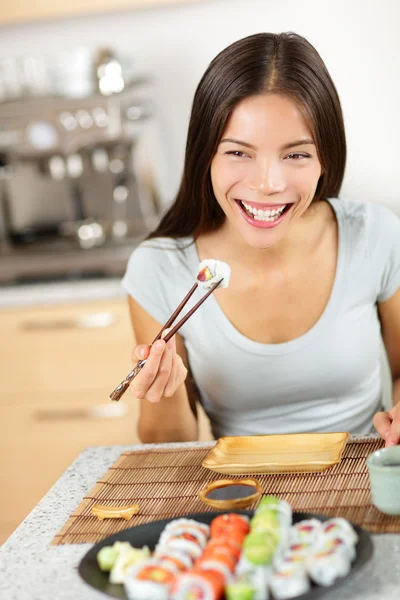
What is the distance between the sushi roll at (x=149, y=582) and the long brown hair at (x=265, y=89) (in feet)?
2.49

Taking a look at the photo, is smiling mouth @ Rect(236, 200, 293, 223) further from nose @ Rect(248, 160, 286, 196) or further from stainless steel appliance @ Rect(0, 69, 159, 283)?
stainless steel appliance @ Rect(0, 69, 159, 283)

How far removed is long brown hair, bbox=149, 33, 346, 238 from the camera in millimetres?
1361

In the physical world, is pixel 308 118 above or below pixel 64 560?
above

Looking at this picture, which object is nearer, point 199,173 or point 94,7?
point 199,173

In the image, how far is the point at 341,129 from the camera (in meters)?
1.44

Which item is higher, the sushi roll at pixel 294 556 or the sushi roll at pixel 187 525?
the sushi roll at pixel 294 556

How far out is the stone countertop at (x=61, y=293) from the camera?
252 centimetres

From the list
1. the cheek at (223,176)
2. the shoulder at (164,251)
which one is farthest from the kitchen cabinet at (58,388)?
the cheek at (223,176)

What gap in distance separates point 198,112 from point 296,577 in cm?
83

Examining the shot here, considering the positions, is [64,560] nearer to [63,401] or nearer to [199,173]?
[199,173]

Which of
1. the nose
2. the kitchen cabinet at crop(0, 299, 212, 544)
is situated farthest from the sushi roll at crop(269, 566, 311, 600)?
the kitchen cabinet at crop(0, 299, 212, 544)

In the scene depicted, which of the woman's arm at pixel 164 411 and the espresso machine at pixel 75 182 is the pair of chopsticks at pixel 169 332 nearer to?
the woman's arm at pixel 164 411

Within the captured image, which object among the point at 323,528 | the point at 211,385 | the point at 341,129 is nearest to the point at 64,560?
the point at 323,528

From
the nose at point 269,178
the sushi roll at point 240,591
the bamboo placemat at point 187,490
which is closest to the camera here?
the sushi roll at point 240,591
